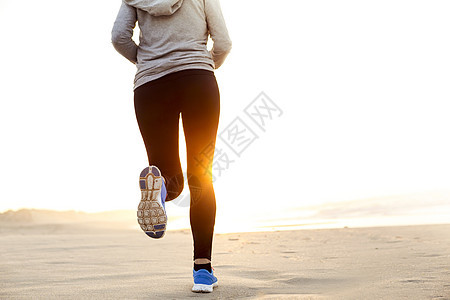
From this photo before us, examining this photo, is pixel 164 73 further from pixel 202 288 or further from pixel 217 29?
pixel 202 288

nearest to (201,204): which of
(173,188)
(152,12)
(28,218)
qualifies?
(173,188)

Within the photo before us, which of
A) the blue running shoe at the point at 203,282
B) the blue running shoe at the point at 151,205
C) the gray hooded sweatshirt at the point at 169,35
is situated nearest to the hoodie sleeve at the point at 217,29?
the gray hooded sweatshirt at the point at 169,35

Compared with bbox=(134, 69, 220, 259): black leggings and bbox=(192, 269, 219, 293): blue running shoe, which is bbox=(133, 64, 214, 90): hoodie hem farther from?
bbox=(192, 269, 219, 293): blue running shoe

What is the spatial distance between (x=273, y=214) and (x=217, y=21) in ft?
31.8

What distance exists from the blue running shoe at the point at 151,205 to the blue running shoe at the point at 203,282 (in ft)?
0.97

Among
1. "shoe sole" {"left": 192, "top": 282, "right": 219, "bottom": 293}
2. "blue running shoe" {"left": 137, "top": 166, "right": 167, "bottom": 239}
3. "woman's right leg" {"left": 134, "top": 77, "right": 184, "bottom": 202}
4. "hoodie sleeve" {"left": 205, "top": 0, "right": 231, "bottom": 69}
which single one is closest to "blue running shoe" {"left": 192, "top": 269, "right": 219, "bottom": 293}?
"shoe sole" {"left": 192, "top": 282, "right": 219, "bottom": 293}

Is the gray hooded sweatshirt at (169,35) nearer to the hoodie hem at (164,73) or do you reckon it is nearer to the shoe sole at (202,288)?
the hoodie hem at (164,73)

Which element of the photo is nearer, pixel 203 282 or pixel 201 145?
pixel 203 282

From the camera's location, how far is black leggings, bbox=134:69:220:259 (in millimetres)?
2393

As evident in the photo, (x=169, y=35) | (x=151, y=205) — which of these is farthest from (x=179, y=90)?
(x=151, y=205)

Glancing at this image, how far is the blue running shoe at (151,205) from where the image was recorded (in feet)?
7.07

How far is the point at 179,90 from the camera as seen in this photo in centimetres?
239

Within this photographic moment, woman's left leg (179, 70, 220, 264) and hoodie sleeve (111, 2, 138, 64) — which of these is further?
hoodie sleeve (111, 2, 138, 64)

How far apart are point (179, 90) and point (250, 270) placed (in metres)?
1.26
